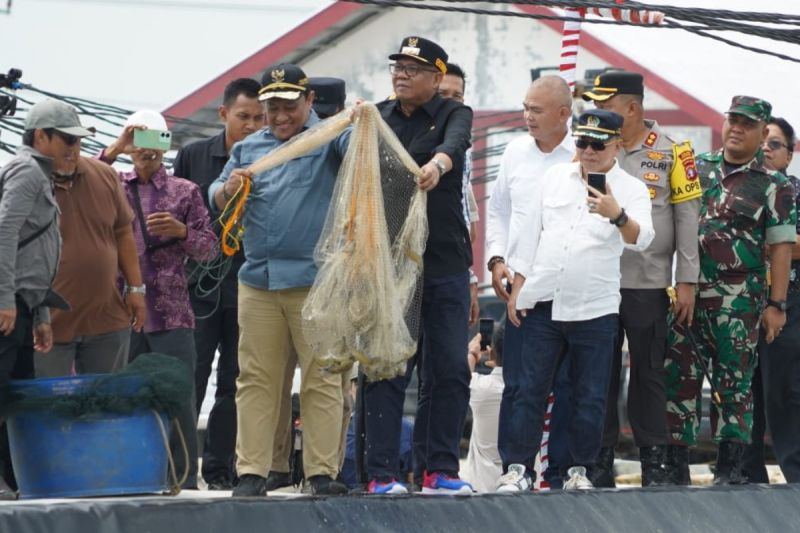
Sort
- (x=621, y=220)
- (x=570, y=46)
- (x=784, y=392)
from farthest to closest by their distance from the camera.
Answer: (x=570, y=46) → (x=784, y=392) → (x=621, y=220)

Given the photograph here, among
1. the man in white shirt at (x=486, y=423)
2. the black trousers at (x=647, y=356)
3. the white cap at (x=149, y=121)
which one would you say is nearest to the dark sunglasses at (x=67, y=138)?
the white cap at (x=149, y=121)

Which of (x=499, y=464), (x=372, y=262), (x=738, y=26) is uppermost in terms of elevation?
(x=738, y=26)

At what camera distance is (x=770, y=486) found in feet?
28.4

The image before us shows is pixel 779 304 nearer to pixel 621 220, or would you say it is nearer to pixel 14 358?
pixel 621 220

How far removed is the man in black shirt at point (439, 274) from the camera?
7754 millimetres

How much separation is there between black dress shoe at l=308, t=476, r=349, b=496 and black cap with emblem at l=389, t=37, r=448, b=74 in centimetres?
200

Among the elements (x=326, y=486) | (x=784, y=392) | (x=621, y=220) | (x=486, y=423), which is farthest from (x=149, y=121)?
(x=784, y=392)

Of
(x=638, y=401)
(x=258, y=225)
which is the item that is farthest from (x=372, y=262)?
(x=638, y=401)

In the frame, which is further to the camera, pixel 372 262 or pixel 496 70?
pixel 496 70

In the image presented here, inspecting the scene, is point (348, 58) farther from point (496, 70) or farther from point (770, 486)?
point (770, 486)

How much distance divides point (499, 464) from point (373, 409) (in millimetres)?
2166

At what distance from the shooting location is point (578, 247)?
8133 mm

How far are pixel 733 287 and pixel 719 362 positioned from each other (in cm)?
42

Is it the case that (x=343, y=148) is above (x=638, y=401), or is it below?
above
